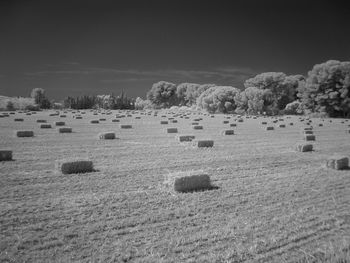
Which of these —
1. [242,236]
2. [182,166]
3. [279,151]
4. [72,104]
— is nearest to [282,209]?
[242,236]

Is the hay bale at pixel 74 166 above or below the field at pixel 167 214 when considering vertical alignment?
above

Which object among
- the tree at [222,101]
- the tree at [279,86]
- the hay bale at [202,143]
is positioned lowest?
the hay bale at [202,143]

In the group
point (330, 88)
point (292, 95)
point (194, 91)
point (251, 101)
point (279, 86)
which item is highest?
point (279, 86)

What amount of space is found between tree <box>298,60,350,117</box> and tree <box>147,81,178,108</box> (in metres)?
84.6

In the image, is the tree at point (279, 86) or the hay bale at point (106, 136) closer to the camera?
the hay bale at point (106, 136)

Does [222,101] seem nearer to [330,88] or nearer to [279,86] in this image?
[279,86]

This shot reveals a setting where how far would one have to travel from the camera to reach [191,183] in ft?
33.6

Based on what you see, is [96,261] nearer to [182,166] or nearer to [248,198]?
[248,198]

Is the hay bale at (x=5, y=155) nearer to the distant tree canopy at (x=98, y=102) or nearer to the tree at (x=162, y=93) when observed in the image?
the distant tree canopy at (x=98, y=102)

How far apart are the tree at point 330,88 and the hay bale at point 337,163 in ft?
201

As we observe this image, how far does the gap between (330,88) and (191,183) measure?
7071cm

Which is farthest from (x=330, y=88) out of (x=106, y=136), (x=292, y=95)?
(x=106, y=136)

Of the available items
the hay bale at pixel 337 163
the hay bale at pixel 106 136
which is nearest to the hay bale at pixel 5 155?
the hay bale at pixel 106 136

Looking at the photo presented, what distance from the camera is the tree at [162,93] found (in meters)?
152
